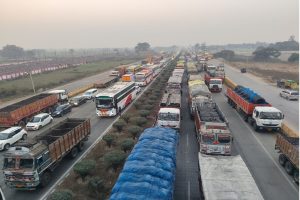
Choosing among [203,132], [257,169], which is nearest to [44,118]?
[203,132]

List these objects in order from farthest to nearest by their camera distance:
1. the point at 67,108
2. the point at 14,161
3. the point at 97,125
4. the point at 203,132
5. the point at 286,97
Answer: the point at 286,97 → the point at 67,108 → the point at 97,125 → the point at 203,132 → the point at 14,161

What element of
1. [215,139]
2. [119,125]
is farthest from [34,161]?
[215,139]

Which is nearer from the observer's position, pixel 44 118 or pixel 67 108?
pixel 44 118

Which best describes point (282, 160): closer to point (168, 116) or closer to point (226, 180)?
point (226, 180)

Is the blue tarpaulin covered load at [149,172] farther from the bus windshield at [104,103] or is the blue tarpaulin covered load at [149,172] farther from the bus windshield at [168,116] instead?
the bus windshield at [104,103]

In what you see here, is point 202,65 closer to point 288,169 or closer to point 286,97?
point 286,97

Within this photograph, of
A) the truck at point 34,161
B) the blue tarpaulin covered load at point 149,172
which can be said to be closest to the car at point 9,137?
the truck at point 34,161
